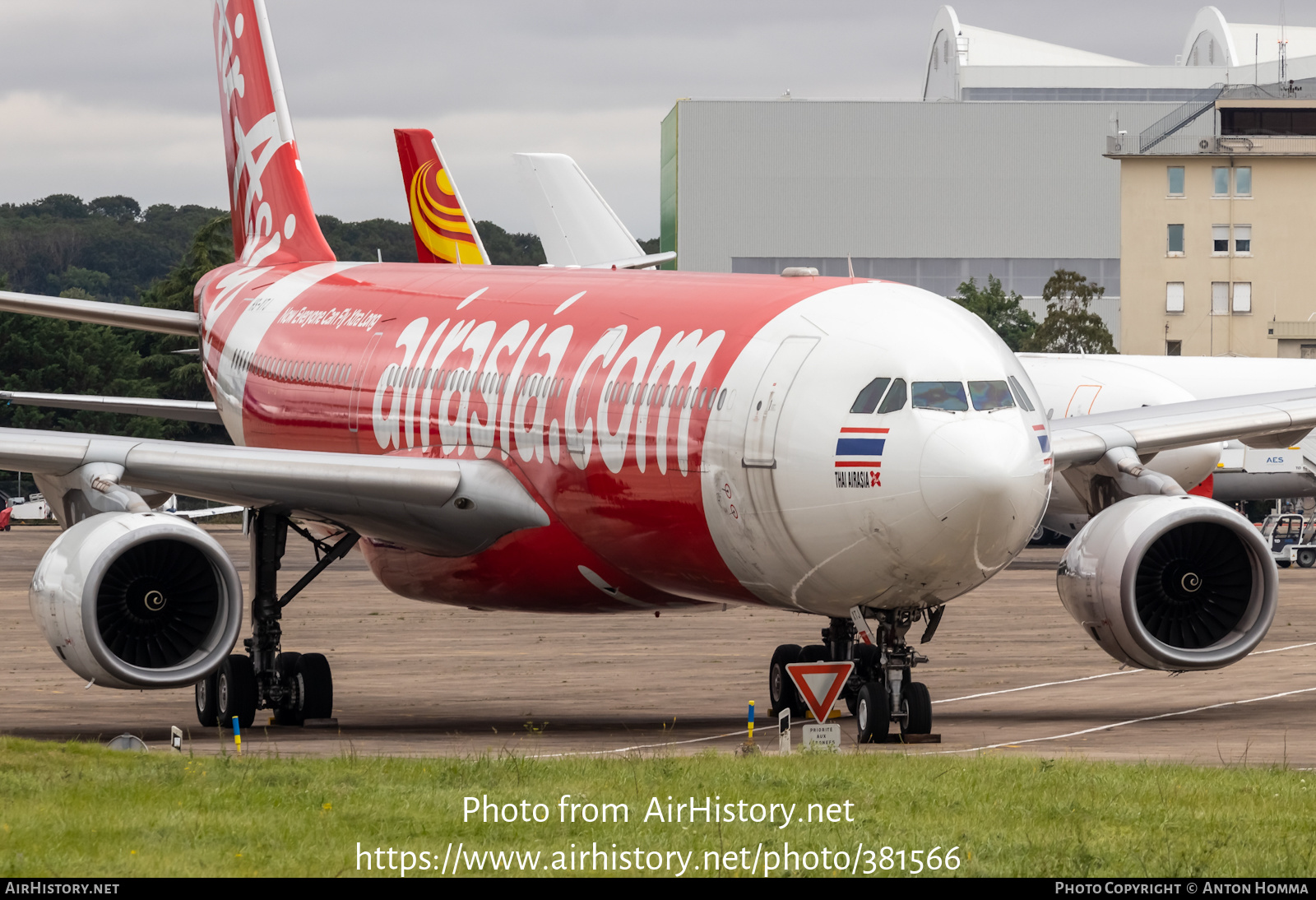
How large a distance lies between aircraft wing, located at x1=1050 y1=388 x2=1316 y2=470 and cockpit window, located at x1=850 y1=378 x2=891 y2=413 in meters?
4.78

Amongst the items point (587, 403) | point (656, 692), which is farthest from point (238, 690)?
point (656, 692)

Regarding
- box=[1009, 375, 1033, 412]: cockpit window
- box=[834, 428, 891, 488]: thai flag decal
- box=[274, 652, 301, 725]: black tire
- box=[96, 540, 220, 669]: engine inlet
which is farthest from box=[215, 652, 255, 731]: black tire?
box=[1009, 375, 1033, 412]: cockpit window

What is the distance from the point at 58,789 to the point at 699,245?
106492 mm

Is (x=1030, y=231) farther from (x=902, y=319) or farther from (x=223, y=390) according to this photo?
(x=902, y=319)

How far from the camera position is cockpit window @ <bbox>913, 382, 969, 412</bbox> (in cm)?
1583

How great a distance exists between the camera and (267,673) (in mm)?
20797

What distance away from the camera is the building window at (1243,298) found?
3824 inches

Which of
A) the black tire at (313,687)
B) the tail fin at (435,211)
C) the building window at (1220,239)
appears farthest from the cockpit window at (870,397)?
the building window at (1220,239)

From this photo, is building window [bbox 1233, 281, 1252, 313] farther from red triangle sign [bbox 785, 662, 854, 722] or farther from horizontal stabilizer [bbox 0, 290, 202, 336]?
red triangle sign [bbox 785, 662, 854, 722]

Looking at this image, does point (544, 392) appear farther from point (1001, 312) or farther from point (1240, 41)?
point (1240, 41)

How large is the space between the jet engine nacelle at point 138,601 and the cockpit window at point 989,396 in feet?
22.2

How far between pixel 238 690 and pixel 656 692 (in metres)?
5.30

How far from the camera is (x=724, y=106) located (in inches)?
4670

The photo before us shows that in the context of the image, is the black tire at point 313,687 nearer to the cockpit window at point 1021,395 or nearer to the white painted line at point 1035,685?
the white painted line at point 1035,685
